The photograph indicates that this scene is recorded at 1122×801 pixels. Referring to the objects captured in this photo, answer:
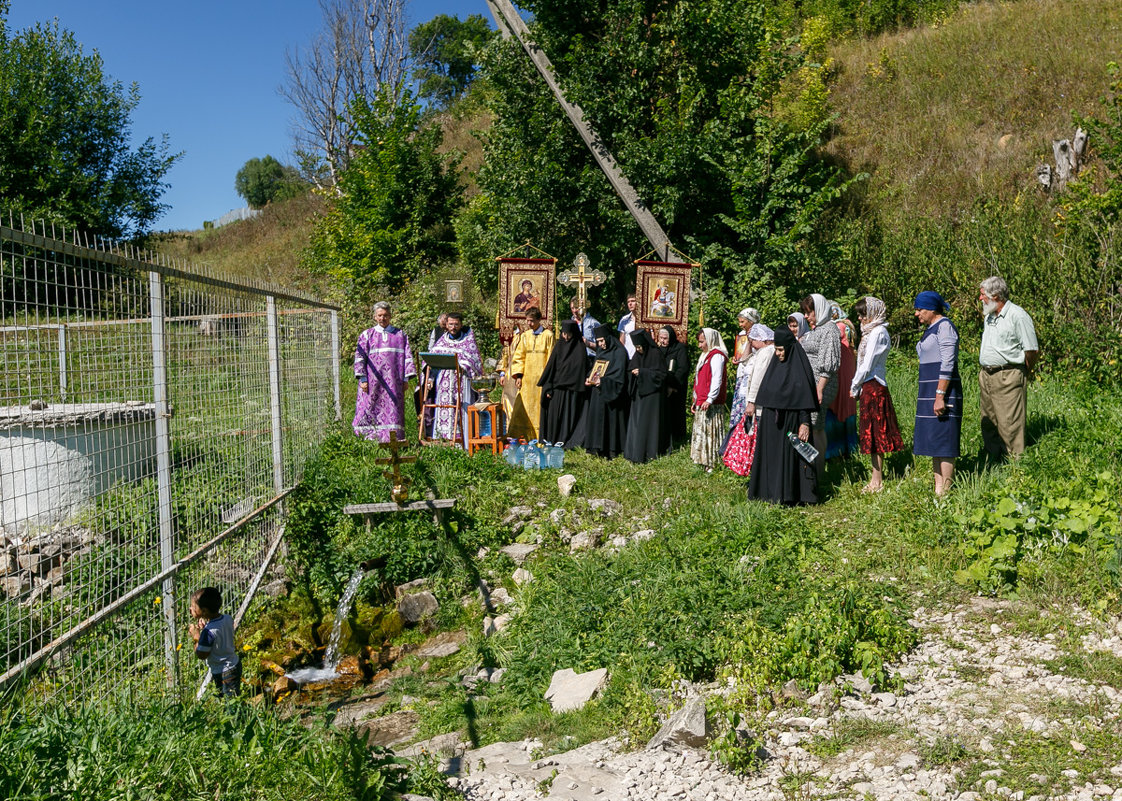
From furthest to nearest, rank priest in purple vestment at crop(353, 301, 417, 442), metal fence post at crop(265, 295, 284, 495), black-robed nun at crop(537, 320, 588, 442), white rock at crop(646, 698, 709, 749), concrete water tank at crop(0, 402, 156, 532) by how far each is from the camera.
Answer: black-robed nun at crop(537, 320, 588, 442), priest in purple vestment at crop(353, 301, 417, 442), metal fence post at crop(265, 295, 284, 495), concrete water tank at crop(0, 402, 156, 532), white rock at crop(646, 698, 709, 749)

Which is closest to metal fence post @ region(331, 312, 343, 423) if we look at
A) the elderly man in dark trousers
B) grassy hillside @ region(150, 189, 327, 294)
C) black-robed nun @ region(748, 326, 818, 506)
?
black-robed nun @ region(748, 326, 818, 506)

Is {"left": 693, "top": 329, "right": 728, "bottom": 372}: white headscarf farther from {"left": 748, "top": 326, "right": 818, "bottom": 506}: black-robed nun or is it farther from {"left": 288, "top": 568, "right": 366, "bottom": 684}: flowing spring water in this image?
{"left": 288, "top": 568, "right": 366, "bottom": 684}: flowing spring water

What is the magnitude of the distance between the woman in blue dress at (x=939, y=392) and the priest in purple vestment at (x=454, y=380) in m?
5.83

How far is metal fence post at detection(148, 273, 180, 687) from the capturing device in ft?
17.6

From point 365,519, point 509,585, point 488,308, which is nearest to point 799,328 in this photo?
point 509,585

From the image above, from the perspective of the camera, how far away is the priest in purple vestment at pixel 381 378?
11.2m

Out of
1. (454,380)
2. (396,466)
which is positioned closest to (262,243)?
(454,380)

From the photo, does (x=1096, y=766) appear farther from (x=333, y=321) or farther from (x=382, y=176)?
(x=382, y=176)

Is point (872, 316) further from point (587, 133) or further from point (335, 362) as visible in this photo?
point (587, 133)

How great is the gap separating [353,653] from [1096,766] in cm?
554

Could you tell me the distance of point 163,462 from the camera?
5.36m

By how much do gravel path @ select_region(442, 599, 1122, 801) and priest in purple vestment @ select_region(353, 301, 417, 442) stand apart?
6.67m

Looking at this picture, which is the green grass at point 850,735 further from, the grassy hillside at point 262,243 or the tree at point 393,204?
the grassy hillside at point 262,243

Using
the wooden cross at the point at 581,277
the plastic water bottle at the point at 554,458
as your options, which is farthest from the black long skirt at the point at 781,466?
the wooden cross at the point at 581,277
